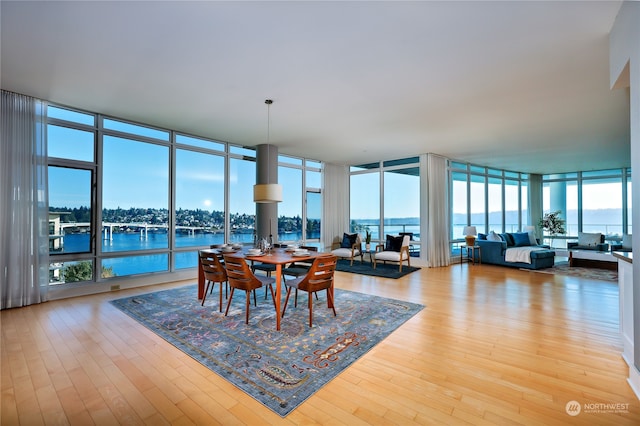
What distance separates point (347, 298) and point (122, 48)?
13.1ft

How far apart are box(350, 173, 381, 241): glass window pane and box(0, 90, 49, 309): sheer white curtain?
21.8 ft

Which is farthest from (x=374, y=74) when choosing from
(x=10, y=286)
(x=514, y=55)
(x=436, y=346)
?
(x=10, y=286)

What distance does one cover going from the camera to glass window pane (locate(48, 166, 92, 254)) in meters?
4.39

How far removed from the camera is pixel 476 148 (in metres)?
6.82

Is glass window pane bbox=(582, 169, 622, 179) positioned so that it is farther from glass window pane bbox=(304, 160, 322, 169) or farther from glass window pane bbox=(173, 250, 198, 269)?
glass window pane bbox=(173, 250, 198, 269)

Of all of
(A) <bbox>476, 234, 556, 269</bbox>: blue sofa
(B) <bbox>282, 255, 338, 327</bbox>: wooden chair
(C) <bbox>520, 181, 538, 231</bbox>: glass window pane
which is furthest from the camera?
(C) <bbox>520, 181, 538, 231</bbox>: glass window pane

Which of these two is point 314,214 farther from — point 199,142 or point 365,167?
point 199,142

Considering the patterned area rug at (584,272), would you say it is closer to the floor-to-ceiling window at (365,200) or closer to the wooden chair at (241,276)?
the floor-to-ceiling window at (365,200)

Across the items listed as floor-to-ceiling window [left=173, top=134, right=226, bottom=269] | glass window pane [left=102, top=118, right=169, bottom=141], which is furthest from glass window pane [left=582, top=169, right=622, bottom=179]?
glass window pane [left=102, top=118, right=169, bottom=141]

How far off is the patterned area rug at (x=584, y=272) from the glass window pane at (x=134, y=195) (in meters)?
8.22

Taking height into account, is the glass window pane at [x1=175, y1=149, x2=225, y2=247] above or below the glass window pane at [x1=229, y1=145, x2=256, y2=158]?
below

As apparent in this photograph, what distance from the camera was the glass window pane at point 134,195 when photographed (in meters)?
4.94

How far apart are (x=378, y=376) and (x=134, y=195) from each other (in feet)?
16.6

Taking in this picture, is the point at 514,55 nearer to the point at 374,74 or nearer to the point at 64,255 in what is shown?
the point at 374,74
